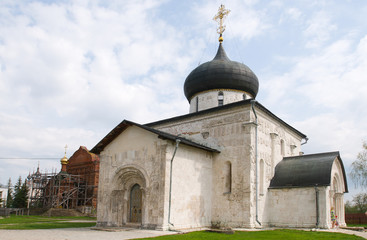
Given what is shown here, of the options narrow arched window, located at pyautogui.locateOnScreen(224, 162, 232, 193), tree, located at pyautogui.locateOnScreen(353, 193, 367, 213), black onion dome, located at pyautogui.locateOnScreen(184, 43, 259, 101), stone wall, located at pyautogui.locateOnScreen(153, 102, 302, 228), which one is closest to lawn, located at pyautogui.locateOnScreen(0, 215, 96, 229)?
stone wall, located at pyautogui.locateOnScreen(153, 102, 302, 228)

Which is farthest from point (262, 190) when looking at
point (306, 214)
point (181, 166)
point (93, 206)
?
point (93, 206)

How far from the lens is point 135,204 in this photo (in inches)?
591

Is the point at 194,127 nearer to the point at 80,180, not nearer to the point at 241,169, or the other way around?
the point at 241,169

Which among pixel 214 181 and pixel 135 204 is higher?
pixel 214 181

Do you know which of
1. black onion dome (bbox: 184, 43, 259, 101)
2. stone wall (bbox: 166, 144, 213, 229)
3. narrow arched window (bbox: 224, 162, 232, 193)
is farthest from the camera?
black onion dome (bbox: 184, 43, 259, 101)

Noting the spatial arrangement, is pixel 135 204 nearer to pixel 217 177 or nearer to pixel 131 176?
pixel 131 176

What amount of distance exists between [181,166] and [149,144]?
1.68 m

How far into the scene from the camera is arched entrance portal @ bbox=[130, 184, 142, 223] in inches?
580

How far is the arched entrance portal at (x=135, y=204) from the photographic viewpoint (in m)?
14.7

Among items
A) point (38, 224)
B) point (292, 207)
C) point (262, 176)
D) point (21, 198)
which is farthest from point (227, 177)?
point (21, 198)

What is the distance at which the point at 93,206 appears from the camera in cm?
3033

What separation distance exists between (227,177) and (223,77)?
579 cm

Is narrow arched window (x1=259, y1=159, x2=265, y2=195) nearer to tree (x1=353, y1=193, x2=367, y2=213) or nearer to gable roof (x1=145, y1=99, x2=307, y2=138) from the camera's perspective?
gable roof (x1=145, y1=99, x2=307, y2=138)

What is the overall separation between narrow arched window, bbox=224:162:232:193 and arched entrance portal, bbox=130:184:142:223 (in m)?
4.04
